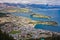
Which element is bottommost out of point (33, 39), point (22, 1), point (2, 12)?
point (33, 39)

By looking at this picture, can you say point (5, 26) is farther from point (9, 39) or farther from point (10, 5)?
point (10, 5)

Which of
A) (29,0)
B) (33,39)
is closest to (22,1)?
(29,0)

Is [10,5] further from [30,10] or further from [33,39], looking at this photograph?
[33,39]

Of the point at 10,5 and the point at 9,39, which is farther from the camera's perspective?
the point at 10,5

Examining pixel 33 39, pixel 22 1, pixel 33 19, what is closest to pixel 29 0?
pixel 22 1

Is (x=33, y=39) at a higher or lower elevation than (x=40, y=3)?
lower

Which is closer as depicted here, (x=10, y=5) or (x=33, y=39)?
(x=33, y=39)
